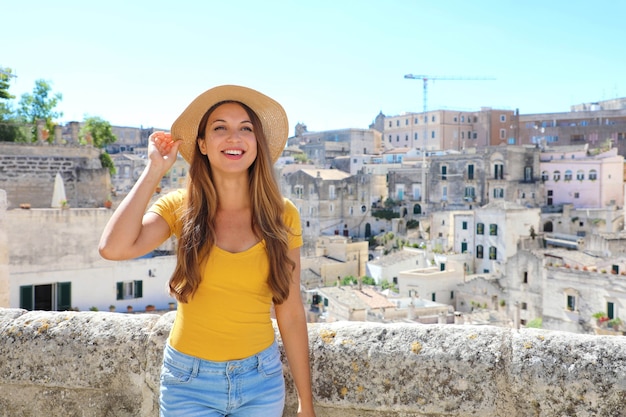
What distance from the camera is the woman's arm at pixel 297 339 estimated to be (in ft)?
9.34

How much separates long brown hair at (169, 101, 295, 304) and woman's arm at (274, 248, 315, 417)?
71mm

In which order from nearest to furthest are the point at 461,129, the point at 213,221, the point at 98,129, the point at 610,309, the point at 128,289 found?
1. the point at 213,221
2. the point at 128,289
3. the point at 610,309
4. the point at 98,129
5. the point at 461,129

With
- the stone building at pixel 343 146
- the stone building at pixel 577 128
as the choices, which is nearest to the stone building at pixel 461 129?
the stone building at pixel 577 128

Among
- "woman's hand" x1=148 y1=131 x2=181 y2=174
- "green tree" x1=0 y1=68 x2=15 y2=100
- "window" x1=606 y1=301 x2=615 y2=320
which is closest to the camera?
"woman's hand" x1=148 y1=131 x2=181 y2=174

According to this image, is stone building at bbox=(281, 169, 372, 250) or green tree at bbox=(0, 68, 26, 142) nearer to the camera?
green tree at bbox=(0, 68, 26, 142)

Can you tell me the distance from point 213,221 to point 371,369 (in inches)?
41.6

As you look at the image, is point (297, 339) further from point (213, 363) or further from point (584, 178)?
point (584, 178)

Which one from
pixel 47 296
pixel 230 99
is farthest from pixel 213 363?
pixel 47 296

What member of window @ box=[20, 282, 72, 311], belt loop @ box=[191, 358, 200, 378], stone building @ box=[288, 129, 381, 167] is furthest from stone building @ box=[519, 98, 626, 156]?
belt loop @ box=[191, 358, 200, 378]

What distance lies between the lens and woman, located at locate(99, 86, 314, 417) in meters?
2.64

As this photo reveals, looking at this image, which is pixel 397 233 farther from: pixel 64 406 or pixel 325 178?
pixel 64 406

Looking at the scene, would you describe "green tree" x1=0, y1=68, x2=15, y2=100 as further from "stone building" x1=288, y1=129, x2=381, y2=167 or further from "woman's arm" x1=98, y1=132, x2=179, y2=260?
"stone building" x1=288, y1=129, x2=381, y2=167

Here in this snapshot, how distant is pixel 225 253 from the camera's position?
2709 millimetres

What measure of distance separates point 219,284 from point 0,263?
5.50 meters
